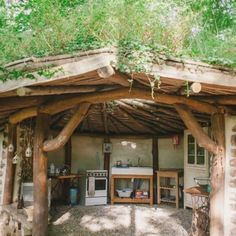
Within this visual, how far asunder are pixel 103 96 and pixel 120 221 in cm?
310

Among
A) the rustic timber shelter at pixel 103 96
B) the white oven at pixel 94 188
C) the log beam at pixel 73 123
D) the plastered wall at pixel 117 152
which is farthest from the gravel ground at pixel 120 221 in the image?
the log beam at pixel 73 123

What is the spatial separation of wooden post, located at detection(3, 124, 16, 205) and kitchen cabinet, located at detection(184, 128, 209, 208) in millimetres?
3876

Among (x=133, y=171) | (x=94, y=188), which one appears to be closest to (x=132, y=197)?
(x=133, y=171)

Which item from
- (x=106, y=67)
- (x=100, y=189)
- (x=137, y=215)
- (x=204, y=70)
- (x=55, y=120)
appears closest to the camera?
(x=106, y=67)

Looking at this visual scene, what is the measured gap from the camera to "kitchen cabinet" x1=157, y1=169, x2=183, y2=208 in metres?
7.77

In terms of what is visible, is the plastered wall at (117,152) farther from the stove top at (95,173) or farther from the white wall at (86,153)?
the stove top at (95,173)

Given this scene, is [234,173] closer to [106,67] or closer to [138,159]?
[106,67]

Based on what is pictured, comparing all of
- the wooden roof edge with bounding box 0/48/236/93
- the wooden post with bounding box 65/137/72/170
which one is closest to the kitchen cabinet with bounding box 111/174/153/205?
the wooden post with bounding box 65/137/72/170

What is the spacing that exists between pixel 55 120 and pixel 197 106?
13.3 ft

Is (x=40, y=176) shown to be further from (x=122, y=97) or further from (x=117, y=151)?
(x=117, y=151)

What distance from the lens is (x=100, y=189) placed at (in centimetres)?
812

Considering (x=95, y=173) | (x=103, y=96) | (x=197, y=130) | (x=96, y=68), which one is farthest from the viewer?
(x=95, y=173)

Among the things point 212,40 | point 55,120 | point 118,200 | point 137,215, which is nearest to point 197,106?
point 212,40

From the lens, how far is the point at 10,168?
5.97 metres
